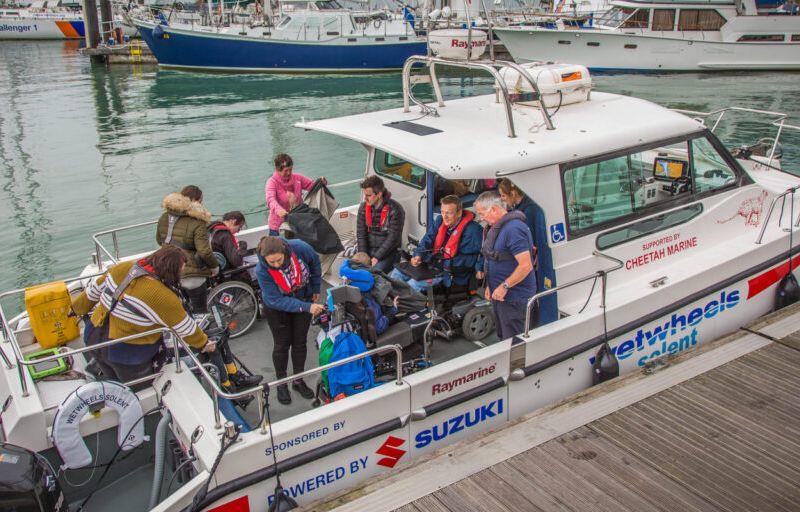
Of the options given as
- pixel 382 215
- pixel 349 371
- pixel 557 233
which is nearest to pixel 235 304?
pixel 382 215

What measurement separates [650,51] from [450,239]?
2883cm

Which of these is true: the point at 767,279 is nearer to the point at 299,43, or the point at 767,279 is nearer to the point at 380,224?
the point at 380,224

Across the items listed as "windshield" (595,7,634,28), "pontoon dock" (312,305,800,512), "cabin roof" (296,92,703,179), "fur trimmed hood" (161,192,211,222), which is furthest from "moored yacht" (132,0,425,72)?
"pontoon dock" (312,305,800,512)

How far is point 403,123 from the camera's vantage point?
6090mm

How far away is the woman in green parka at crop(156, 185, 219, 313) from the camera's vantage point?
18.9ft

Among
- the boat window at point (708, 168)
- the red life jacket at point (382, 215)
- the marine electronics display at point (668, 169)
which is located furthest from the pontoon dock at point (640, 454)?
the red life jacket at point (382, 215)

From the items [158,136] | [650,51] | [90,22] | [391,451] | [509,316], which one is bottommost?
[158,136]

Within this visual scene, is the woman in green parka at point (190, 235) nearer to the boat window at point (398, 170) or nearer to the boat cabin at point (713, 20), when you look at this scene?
the boat window at point (398, 170)

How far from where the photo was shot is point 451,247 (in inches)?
231

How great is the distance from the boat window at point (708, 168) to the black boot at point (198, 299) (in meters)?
4.45

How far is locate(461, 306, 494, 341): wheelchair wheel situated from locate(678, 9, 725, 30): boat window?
29.7 m

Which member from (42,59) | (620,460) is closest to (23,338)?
(620,460)

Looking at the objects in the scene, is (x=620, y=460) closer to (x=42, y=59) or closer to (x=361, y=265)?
(x=361, y=265)

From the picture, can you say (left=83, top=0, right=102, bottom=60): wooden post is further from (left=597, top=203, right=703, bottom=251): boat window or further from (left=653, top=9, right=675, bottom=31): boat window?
(left=597, top=203, right=703, bottom=251): boat window
